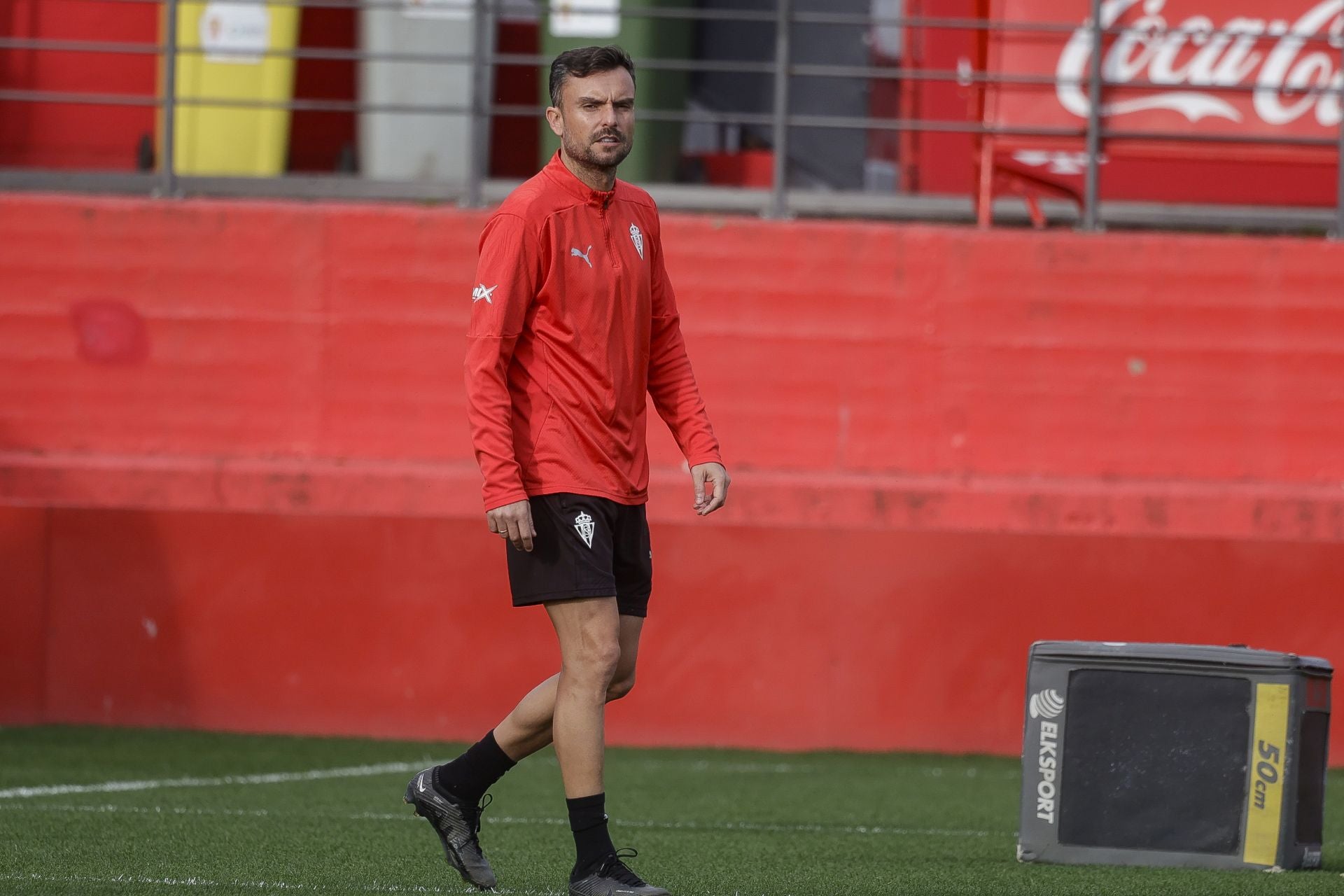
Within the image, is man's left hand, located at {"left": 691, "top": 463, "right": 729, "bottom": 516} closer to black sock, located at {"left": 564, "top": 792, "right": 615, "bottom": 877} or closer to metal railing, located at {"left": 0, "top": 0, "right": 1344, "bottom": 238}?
black sock, located at {"left": 564, "top": 792, "right": 615, "bottom": 877}

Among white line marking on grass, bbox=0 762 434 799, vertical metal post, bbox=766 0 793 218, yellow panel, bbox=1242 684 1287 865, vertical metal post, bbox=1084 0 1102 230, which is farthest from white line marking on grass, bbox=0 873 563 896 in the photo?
vertical metal post, bbox=1084 0 1102 230

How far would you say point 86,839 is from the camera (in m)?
5.63

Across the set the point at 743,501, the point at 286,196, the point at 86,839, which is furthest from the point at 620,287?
the point at 286,196

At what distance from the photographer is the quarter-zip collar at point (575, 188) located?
461cm

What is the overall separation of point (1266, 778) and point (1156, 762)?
0.31 m

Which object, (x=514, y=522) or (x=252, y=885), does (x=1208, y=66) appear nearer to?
(x=514, y=522)

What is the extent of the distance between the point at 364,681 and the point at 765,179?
396cm

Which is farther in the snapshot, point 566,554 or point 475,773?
point 475,773

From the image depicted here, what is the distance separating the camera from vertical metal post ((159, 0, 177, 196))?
953 centimetres

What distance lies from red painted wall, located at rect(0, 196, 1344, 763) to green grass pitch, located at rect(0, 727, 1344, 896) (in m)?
0.32

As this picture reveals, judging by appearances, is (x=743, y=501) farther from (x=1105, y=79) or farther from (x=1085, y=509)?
(x=1105, y=79)

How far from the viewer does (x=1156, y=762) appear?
5629 millimetres

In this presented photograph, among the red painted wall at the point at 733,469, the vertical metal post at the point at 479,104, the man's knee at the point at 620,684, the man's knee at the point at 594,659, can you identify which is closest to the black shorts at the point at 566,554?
the man's knee at the point at 594,659

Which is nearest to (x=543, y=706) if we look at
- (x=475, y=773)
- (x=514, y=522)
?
(x=475, y=773)
